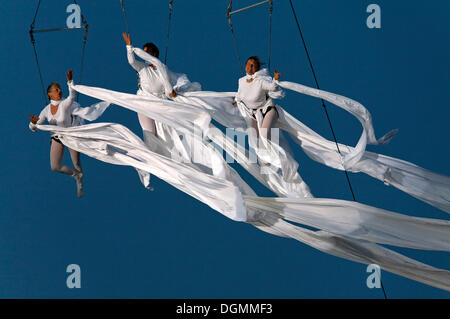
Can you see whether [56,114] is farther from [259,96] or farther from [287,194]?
[287,194]

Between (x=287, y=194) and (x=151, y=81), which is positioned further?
(x=151, y=81)

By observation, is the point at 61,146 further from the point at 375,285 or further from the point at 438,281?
the point at 375,285

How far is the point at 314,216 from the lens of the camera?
3.83 meters

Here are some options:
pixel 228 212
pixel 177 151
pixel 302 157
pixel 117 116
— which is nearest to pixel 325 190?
pixel 302 157

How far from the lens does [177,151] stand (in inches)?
173

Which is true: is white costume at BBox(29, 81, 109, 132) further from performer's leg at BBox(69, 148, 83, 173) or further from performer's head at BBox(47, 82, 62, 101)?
performer's leg at BBox(69, 148, 83, 173)

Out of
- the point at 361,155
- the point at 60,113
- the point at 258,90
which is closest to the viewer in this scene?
A: the point at 361,155

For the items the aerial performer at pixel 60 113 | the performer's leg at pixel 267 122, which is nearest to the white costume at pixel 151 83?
the aerial performer at pixel 60 113

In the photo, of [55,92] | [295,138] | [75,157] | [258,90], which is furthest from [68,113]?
[295,138]

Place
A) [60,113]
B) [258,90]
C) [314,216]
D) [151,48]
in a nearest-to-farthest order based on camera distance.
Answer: [314,216]
[258,90]
[60,113]
[151,48]

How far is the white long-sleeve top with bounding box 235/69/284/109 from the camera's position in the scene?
4203 millimetres

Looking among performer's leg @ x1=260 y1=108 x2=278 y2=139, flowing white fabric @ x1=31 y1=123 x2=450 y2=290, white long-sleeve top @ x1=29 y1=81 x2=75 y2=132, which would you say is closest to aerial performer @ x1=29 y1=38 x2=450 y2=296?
flowing white fabric @ x1=31 y1=123 x2=450 y2=290

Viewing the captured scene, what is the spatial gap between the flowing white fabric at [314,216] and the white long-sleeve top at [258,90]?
53 centimetres

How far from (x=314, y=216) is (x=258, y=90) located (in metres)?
0.87
